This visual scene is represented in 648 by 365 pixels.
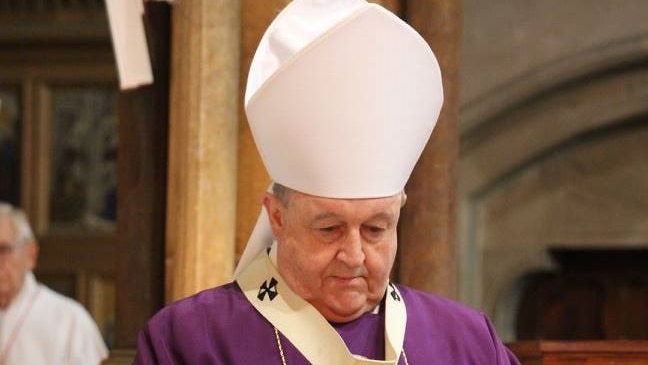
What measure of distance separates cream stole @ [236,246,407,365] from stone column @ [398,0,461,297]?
1.64 meters

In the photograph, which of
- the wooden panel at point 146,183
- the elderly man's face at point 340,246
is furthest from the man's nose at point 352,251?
the wooden panel at point 146,183

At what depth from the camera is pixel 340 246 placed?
3350 millimetres

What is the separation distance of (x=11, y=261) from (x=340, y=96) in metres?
4.64

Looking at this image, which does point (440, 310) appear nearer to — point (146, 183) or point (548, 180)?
point (146, 183)

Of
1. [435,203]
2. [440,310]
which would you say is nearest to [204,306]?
[440,310]

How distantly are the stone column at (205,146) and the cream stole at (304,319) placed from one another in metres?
1.20

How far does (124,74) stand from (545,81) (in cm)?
342

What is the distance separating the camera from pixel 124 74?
15.9 ft

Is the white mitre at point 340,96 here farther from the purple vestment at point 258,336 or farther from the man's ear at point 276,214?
the purple vestment at point 258,336

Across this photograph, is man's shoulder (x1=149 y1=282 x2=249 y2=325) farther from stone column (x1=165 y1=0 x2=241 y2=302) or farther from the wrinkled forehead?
stone column (x1=165 y1=0 x2=241 y2=302)

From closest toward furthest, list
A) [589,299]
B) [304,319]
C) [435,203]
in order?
[304,319] < [435,203] < [589,299]

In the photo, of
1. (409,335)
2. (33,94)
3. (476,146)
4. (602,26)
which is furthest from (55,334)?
(409,335)

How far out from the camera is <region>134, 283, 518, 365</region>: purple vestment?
3.46m

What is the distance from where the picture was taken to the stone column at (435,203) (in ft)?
17.2
